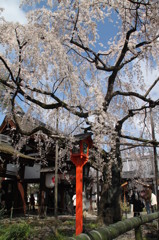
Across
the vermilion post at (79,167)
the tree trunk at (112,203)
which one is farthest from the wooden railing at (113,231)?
the tree trunk at (112,203)

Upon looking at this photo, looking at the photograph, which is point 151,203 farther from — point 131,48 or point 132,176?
point 132,176

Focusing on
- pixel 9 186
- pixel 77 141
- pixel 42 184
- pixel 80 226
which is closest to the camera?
pixel 80 226

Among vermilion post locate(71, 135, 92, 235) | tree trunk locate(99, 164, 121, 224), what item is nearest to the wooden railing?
vermilion post locate(71, 135, 92, 235)

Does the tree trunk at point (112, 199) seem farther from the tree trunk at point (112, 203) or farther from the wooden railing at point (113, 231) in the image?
the wooden railing at point (113, 231)

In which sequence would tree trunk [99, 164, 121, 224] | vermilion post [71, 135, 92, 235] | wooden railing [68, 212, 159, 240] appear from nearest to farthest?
wooden railing [68, 212, 159, 240], vermilion post [71, 135, 92, 235], tree trunk [99, 164, 121, 224]

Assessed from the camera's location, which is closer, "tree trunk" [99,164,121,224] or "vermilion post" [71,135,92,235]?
"vermilion post" [71,135,92,235]

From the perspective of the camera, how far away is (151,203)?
30.8ft

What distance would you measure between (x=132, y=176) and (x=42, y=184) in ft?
31.5

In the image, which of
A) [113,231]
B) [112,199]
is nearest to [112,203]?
[112,199]

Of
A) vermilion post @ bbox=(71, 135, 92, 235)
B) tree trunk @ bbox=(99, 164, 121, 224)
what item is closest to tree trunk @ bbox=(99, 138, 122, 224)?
tree trunk @ bbox=(99, 164, 121, 224)

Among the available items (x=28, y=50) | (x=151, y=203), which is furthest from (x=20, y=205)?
(x=28, y=50)

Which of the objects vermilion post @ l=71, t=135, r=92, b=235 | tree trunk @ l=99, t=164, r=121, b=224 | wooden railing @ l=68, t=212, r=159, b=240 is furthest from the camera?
tree trunk @ l=99, t=164, r=121, b=224

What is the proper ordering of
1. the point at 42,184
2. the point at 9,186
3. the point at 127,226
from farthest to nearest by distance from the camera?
the point at 9,186 → the point at 42,184 → the point at 127,226

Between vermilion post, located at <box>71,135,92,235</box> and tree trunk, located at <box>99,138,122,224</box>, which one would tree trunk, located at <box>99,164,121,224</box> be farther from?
vermilion post, located at <box>71,135,92,235</box>
